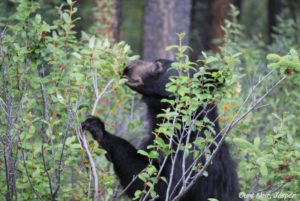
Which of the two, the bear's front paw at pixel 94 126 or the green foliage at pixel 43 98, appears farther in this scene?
the bear's front paw at pixel 94 126

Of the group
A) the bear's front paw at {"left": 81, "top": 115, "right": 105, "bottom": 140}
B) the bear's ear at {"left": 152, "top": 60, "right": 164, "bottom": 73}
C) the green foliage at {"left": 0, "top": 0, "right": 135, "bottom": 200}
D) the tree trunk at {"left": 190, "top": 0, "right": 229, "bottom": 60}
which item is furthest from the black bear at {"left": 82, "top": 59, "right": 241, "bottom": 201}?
the tree trunk at {"left": 190, "top": 0, "right": 229, "bottom": 60}

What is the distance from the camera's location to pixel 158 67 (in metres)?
6.72

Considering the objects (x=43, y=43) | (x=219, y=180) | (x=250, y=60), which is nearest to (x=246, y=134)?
(x=219, y=180)

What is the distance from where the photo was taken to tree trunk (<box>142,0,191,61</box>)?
10.7 metres

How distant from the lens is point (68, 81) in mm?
5281

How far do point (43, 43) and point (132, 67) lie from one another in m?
1.68

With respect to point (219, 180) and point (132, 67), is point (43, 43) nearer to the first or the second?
point (132, 67)

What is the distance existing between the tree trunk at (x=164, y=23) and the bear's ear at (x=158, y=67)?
387 cm

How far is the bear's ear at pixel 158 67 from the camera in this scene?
6.69 m

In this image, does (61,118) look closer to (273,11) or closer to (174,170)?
(174,170)

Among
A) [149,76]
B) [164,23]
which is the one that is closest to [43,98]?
[149,76]

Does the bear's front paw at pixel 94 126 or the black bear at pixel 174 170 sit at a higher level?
the bear's front paw at pixel 94 126

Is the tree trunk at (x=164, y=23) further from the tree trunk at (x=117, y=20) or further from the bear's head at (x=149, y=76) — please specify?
the bear's head at (x=149, y=76)

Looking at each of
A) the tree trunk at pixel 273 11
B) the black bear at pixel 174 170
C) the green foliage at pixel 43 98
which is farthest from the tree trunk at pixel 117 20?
the tree trunk at pixel 273 11
